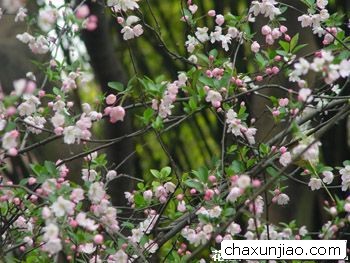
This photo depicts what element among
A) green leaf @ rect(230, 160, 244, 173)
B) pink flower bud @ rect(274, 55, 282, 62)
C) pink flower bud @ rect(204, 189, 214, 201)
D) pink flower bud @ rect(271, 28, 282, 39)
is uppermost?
pink flower bud @ rect(271, 28, 282, 39)

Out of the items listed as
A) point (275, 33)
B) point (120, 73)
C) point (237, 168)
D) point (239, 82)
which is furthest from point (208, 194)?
point (120, 73)

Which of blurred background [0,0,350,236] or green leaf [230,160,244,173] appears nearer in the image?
green leaf [230,160,244,173]

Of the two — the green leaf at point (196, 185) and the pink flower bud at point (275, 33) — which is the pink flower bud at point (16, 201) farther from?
the pink flower bud at point (275, 33)

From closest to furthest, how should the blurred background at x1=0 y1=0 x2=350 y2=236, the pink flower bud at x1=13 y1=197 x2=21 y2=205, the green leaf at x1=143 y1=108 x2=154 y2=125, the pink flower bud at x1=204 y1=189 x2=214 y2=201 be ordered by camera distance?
the pink flower bud at x1=204 y1=189 x2=214 y2=201, the green leaf at x1=143 y1=108 x2=154 y2=125, the pink flower bud at x1=13 y1=197 x2=21 y2=205, the blurred background at x1=0 y1=0 x2=350 y2=236

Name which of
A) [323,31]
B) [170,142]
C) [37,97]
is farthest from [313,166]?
[170,142]

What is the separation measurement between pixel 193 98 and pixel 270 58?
40 centimetres

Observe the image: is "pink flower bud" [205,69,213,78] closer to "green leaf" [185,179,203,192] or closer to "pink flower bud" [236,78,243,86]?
"pink flower bud" [236,78,243,86]

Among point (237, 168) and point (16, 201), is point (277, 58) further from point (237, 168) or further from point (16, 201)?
point (16, 201)

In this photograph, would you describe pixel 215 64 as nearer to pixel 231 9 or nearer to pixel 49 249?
pixel 49 249

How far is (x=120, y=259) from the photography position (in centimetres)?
197

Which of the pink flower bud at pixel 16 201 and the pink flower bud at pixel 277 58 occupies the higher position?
the pink flower bud at pixel 277 58

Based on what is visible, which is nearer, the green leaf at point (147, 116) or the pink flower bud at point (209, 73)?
the green leaf at point (147, 116)

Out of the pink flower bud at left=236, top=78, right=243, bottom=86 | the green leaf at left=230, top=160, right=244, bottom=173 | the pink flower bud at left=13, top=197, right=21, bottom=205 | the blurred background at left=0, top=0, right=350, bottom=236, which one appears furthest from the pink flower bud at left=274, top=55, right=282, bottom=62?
the pink flower bud at left=13, top=197, right=21, bottom=205

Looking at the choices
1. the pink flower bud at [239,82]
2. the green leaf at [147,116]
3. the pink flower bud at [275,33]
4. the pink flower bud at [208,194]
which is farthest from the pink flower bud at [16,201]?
the pink flower bud at [275,33]
